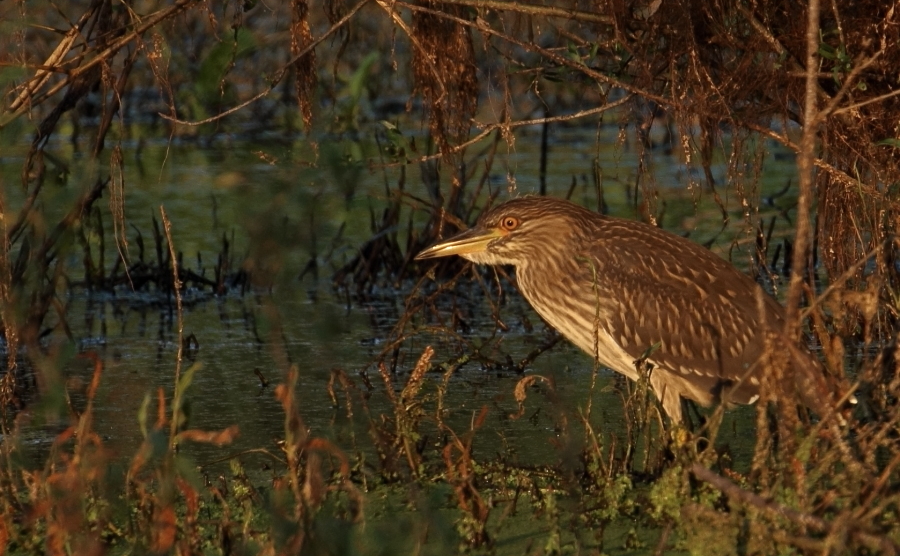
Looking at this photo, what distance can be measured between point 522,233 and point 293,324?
3.51ft

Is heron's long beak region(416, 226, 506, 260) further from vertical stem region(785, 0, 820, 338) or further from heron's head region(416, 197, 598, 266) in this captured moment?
vertical stem region(785, 0, 820, 338)

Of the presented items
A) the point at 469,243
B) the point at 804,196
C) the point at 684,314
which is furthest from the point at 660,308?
the point at 804,196

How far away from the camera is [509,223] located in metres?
5.78

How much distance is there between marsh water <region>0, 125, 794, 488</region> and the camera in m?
2.53

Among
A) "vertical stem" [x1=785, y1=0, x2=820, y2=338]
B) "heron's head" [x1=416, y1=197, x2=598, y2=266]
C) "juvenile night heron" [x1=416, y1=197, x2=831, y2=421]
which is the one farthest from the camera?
"heron's head" [x1=416, y1=197, x2=598, y2=266]

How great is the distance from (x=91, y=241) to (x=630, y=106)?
13.5 ft

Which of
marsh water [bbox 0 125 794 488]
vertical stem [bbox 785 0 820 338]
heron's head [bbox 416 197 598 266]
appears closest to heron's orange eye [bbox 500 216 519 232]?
heron's head [bbox 416 197 598 266]

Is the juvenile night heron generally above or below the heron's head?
below

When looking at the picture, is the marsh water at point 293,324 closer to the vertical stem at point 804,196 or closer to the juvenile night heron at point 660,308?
the juvenile night heron at point 660,308

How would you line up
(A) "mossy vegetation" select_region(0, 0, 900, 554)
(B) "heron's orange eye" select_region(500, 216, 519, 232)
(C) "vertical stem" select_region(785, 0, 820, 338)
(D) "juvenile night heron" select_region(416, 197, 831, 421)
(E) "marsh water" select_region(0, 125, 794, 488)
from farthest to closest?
(B) "heron's orange eye" select_region(500, 216, 519, 232)
(D) "juvenile night heron" select_region(416, 197, 831, 421)
(C) "vertical stem" select_region(785, 0, 820, 338)
(A) "mossy vegetation" select_region(0, 0, 900, 554)
(E) "marsh water" select_region(0, 125, 794, 488)

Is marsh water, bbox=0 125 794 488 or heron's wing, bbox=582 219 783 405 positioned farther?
heron's wing, bbox=582 219 783 405

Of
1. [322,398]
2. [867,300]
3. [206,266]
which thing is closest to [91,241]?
[206,266]

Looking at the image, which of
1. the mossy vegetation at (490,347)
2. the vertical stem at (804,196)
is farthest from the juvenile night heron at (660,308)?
the vertical stem at (804,196)

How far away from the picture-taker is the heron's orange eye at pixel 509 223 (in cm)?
576
